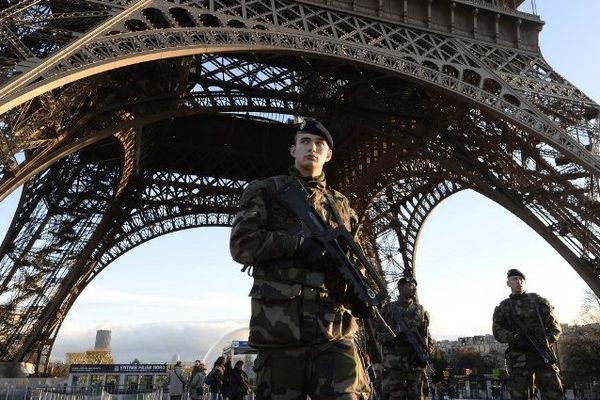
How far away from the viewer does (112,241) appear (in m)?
27.3

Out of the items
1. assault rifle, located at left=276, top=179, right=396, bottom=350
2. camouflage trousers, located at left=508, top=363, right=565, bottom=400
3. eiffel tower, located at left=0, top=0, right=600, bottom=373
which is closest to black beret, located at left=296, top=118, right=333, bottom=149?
assault rifle, located at left=276, top=179, right=396, bottom=350

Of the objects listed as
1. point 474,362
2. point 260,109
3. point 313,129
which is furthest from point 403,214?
point 474,362

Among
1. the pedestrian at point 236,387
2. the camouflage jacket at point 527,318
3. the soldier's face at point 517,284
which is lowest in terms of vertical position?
the pedestrian at point 236,387

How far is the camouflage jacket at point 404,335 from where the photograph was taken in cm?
701

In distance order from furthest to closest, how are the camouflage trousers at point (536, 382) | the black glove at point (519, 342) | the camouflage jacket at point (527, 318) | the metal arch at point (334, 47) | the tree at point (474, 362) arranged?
the tree at point (474, 362), the metal arch at point (334, 47), the camouflage jacket at point (527, 318), the black glove at point (519, 342), the camouflage trousers at point (536, 382)

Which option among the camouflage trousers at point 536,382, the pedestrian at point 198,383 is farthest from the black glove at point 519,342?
the pedestrian at point 198,383

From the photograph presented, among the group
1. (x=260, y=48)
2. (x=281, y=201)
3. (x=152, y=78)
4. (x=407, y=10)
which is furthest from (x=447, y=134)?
(x=281, y=201)

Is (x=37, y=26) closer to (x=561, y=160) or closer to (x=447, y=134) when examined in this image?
(x=447, y=134)

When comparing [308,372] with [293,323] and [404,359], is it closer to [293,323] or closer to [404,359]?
[293,323]

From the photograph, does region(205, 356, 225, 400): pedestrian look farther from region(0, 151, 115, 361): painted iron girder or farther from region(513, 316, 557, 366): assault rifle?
region(0, 151, 115, 361): painted iron girder

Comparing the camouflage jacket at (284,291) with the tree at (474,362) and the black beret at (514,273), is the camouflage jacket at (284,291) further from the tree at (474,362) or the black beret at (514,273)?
the tree at (474,362)

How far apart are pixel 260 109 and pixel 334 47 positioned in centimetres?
446

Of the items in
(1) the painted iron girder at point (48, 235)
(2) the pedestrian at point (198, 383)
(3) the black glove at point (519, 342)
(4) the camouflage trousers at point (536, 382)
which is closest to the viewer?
(4) the camouflage trousers at point (536, 382)

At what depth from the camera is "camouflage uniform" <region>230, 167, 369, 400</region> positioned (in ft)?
8.12
